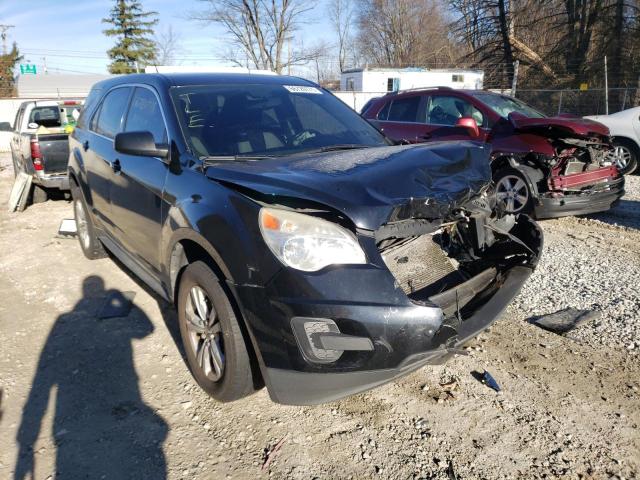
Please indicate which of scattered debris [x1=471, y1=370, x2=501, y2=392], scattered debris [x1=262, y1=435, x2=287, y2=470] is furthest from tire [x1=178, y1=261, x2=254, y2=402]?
scattered debris [x1=471, y1=370, x2=501, y2=392]

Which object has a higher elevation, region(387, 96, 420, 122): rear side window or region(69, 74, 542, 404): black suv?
region(387, 96, 420, 122): rear side window

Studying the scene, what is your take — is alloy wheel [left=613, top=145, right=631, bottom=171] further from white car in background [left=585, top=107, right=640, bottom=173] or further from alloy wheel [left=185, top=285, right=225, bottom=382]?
alloy wheel [left=185, top=285, right=225, bottom=382]

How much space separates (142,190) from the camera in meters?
3.42

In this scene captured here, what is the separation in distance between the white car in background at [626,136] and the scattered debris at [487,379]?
8.36 m

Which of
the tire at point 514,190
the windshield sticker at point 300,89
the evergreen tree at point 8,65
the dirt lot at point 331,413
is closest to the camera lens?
the dirt lot at point 331,413

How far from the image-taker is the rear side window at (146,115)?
336cm

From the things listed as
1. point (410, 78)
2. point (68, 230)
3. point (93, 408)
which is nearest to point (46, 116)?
point (68, 230)

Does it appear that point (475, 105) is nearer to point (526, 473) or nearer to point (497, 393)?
point (497, 393)

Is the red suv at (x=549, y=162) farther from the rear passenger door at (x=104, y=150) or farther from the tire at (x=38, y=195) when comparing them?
the tire at (x=38, y=195)

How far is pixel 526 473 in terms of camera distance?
2.32 metres

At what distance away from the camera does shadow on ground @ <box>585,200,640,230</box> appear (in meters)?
6.60

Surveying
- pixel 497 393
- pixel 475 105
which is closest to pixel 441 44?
pixel 475 105

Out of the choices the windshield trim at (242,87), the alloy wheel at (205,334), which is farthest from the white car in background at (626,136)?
the alloy wheel at (205,334)

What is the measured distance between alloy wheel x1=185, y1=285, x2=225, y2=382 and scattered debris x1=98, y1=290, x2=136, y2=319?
1.45 metres
